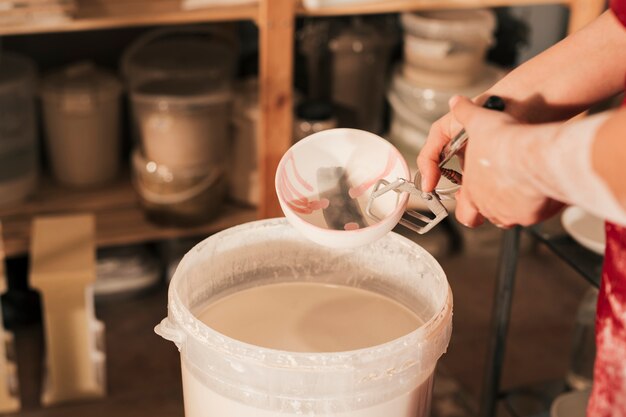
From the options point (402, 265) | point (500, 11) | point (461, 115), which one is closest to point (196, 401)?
point (402, 265)

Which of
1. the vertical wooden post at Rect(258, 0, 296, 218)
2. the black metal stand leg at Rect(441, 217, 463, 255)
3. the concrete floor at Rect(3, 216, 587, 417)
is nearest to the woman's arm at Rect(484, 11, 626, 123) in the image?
the vertical wooden post at Rect(258, 0, 296, 218)

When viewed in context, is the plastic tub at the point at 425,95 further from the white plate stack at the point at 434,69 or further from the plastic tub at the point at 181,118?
the plastic tub at the point at 181,118

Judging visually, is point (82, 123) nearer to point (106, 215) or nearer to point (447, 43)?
point (106, 215)

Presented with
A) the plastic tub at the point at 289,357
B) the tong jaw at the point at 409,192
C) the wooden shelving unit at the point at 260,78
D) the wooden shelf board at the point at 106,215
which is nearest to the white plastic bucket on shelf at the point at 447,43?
the wooden shelving unit at the point at 260,78

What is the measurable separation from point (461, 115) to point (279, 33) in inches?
35.2

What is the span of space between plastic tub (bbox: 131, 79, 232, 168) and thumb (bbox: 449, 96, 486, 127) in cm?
100

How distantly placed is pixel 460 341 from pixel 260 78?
0.73 meters

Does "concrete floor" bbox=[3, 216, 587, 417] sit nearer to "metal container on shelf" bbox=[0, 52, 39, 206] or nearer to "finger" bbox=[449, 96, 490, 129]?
"metal container on shelf" bbox=[0, 52, 39, 206]

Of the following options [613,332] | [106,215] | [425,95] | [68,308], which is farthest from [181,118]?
[613,332]

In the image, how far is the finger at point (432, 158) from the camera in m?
0.96

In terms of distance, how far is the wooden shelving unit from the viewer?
1665 millimetres

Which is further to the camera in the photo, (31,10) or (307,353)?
(31,10)

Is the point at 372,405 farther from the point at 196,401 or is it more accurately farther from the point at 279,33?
the point at 279,33

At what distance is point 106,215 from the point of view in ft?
6.36
